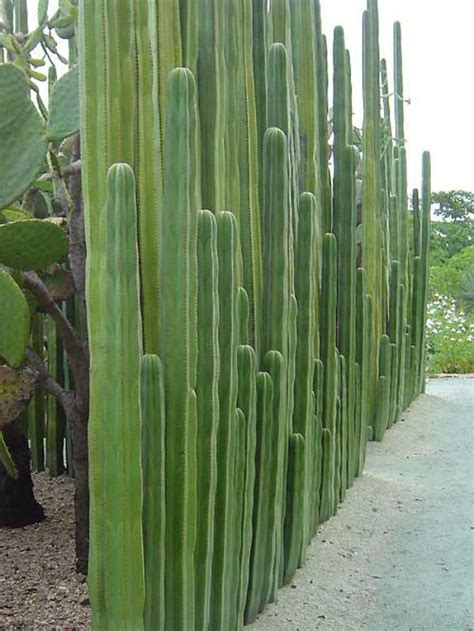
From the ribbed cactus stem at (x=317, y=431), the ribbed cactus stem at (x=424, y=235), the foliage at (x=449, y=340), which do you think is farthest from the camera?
the foliage at (x=449, y=340)

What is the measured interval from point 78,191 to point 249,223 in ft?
1.32

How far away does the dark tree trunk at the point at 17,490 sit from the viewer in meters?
2.39

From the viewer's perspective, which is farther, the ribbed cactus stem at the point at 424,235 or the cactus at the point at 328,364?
the ribbed cactus stem at the point at 424,235

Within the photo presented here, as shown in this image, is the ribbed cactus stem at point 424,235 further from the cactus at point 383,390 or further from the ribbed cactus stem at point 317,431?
the ribbed cactus stem at point 317,431

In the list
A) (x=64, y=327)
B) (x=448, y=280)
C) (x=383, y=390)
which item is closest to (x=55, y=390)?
(x=64, y=327)

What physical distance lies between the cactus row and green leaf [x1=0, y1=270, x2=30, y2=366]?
24 centimetres

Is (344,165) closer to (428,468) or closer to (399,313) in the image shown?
(428,468)

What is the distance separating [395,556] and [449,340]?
6005 millimetres

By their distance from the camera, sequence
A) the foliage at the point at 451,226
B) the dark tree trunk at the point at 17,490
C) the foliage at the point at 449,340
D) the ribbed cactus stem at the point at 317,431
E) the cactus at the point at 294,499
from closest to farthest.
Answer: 1. the cactus at the point at 294,499
2. the dark tree trunk at the point at 17,490
3. the ribbed cactus stem at the point at 317,431
4. the foliage at the point at 449,340
5. the foliage at the point at 451,226

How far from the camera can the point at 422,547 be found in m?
2.52

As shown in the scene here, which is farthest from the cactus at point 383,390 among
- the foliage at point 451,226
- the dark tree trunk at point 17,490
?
the foliage at point 451,226

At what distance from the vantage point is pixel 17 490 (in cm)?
240

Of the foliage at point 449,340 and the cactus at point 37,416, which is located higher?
the cactus at point 37,416

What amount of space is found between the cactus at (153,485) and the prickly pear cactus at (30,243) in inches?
15.8
